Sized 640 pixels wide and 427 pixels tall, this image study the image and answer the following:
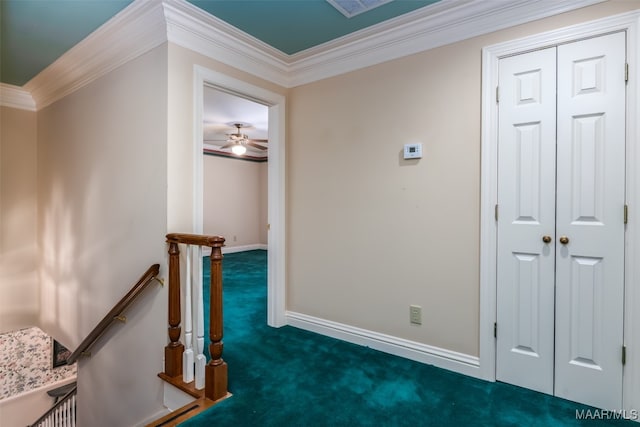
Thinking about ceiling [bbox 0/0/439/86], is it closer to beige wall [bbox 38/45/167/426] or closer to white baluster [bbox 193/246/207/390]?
beige wall [bbox 38/45/167/426]

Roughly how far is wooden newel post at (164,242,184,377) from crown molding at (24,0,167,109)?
4.89 feet

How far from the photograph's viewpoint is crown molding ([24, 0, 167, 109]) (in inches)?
85.3

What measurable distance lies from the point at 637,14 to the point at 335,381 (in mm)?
2622

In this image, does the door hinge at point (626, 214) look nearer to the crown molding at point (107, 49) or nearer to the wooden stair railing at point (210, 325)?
the wooden stair railing at point (210, 325)

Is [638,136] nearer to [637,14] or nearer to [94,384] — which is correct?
[637,14]

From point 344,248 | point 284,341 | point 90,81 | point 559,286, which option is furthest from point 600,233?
point 90,81

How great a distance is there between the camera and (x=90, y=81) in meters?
2.99

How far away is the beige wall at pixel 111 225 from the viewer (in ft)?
7.46

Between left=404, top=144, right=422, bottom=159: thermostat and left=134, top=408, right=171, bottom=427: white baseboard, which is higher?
left=404, top=144, right=422, bottom=159: thermostat

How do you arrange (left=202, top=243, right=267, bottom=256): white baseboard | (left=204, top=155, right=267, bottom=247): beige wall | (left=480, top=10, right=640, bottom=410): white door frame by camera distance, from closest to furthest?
(left=480, top=10, right=640, bottom=410): white door frame < (left=204, top=155, right=267, bottom=247): beige wall < (left=202, top=243, right=267, bottom=256): white baseboard

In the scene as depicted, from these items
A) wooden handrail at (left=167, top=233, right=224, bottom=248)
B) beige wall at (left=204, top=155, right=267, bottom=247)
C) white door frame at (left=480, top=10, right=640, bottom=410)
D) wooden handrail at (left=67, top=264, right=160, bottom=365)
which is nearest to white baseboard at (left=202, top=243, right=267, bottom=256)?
beige wall at (left=204, top=155, right=267, bottom=247)

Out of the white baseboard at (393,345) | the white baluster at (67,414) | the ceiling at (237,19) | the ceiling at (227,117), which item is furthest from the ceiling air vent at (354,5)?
the white baluster at (67,414)

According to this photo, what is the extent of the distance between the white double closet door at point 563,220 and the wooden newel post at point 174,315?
2.07 meters

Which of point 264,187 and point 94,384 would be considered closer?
point 94,384
